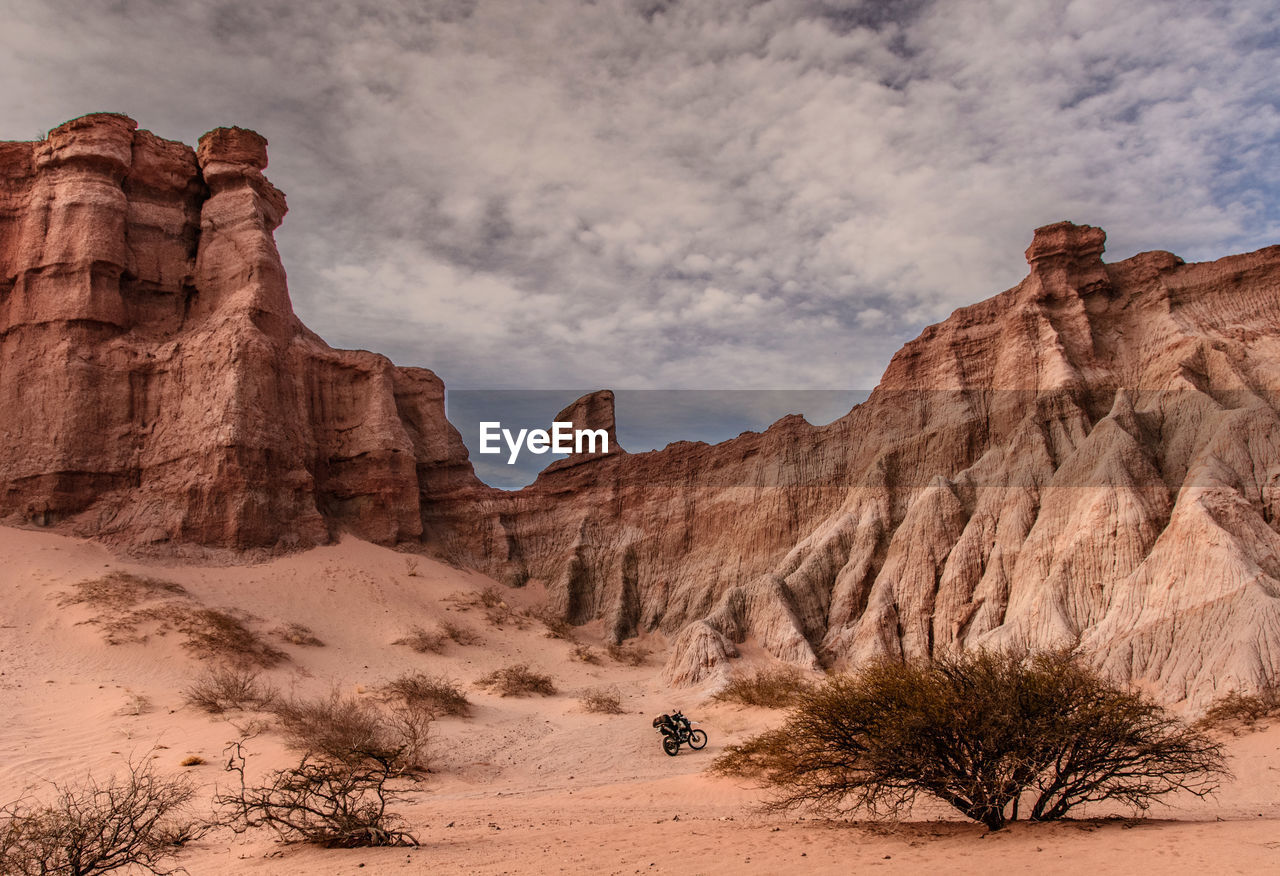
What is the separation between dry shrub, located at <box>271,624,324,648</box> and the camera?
2786cm

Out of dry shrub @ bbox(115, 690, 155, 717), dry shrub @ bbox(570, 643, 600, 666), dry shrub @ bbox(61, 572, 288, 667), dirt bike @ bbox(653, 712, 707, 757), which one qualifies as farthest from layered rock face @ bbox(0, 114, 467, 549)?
dirt bike @ bbox(653, 712, 707, 757)

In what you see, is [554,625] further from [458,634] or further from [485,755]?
[485,755]

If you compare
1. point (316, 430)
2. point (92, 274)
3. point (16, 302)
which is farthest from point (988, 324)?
point (16, 302)

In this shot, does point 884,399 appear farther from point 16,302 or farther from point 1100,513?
point 16,302

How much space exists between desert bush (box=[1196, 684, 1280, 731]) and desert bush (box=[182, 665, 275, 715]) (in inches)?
829

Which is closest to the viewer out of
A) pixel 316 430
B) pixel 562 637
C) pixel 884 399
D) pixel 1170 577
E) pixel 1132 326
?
pixel 1170 577

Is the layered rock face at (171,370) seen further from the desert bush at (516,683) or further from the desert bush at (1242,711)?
the desert bush at (1242,711)

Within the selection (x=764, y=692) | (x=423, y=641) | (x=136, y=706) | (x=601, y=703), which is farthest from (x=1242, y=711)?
(x=423, y=641)

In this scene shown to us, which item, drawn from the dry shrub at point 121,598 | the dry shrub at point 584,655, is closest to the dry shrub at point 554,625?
the dry shrub at point 584,655

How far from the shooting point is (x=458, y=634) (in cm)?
3200

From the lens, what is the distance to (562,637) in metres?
35.4

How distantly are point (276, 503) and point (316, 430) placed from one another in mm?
5909

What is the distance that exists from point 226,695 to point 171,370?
22.2 meters

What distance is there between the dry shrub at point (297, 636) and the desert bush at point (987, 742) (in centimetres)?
2232
